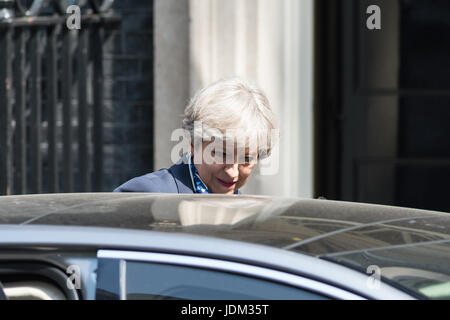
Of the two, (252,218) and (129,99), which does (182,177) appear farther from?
(129,99)

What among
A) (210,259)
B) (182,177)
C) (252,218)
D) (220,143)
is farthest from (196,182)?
(210,259)

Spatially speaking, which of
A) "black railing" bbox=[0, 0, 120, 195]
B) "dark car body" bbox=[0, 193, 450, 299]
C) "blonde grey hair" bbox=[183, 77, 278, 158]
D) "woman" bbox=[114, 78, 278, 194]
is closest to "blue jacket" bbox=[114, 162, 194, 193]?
"woman" bbox=[114, 78, 278, 194]

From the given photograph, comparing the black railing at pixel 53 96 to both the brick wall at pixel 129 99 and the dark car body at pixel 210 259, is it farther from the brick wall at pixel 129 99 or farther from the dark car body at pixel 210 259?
the dark car body at pixel 210 259

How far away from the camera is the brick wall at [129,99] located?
511cm

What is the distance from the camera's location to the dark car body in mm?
1551

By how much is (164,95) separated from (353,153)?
1141 millimetres

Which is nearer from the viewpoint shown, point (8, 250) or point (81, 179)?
point (8, 250)

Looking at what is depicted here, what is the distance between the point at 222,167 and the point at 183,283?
113 centimetres

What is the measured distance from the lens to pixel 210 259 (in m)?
1.57

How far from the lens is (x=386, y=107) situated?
16.9 ft

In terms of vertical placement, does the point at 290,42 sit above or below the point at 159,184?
above
